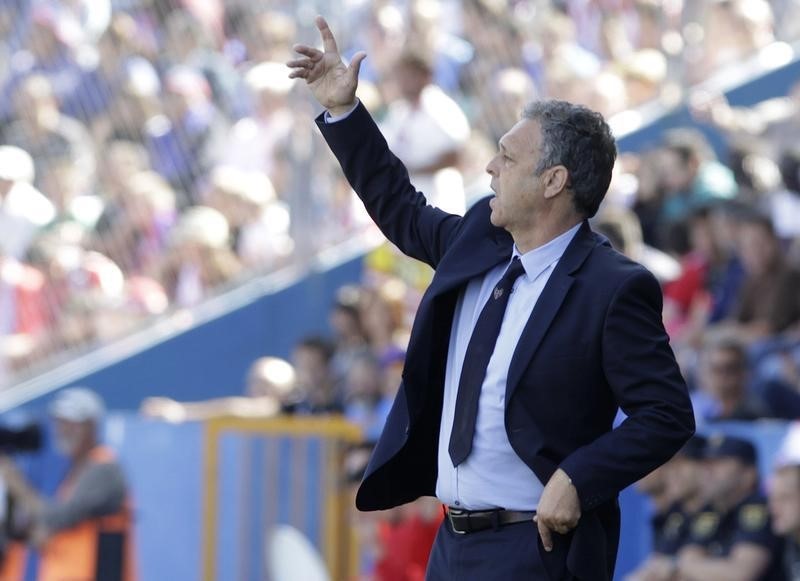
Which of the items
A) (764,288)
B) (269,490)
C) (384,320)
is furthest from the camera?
(384,320)

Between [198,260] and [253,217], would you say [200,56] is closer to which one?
[253,217]

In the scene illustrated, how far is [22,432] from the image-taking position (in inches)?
426

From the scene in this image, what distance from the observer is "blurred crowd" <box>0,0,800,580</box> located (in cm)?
988

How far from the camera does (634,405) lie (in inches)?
164

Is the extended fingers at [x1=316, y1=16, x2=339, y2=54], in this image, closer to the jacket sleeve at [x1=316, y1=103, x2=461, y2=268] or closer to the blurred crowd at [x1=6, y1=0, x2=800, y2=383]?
the jacket sleeve at [x1=316, y1=103, x2=461, y2=268]

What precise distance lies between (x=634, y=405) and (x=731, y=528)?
3.19 metres

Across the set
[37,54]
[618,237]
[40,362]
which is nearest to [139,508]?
[40,362]

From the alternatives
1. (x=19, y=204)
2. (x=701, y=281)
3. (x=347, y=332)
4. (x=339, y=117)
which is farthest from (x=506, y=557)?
(x=19, y=204)

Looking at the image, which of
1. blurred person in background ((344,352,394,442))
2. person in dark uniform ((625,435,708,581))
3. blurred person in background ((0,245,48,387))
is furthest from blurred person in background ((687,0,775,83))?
person in dark uniform ((625,435,708,581))

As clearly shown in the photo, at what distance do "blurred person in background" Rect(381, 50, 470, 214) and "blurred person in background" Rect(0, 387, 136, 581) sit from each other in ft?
7.68

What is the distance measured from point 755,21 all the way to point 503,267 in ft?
29.0

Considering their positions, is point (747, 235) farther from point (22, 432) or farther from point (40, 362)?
point (40, 362)

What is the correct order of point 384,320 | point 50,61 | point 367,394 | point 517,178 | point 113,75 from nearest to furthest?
point 517,178 < point 367,394 < point 384,320 < point 113,75 < point 50,61

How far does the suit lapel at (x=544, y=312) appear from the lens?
423cm
